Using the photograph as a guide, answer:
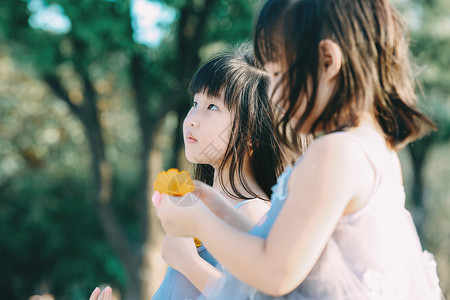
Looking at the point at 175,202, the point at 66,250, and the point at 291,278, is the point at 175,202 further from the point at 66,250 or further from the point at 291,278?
the point at 66,250

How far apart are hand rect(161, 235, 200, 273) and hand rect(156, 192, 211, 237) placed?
0.38 meters

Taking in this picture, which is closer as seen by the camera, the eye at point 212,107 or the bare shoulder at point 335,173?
the bare shoulder at point 335,173

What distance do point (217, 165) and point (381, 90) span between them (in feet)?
2.47

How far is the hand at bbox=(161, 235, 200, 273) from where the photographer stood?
1343 mm

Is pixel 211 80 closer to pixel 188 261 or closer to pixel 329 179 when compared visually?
pixel 188 261

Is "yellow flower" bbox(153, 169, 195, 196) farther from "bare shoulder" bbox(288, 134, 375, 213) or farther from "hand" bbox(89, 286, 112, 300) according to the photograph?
"hand" bbox(89, 286, 112, 300)

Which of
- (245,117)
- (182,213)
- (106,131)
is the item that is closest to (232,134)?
(245,117)

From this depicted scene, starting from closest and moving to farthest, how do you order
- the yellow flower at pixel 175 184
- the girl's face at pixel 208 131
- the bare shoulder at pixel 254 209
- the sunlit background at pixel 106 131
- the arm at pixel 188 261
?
the yellow flower at pixel 175 184 < the arm at pixel 188 261 < the bare shoulder at pixel 254 209 < the girl's face at pixel 208 131 < the sunlit background at pixel 106 131

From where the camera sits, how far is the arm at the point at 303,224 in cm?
85

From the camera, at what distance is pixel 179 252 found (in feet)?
4.47

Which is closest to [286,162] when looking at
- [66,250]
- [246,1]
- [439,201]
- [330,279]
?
[330,279]

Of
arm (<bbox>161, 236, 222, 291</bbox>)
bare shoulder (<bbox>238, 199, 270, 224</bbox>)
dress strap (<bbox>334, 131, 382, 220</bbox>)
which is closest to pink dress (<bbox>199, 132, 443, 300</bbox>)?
dress strap (<bbox>334, 131, 382, 220</bbox>)

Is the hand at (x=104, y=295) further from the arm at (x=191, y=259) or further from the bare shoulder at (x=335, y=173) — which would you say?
the bare shoulder at (x=335, y=173)

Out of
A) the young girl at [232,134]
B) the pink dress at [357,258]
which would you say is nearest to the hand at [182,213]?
the pink dress at [357,258]
